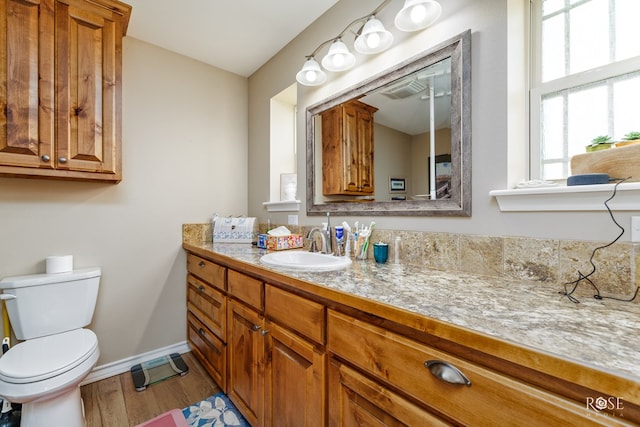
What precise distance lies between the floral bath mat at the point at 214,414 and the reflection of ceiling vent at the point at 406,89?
6.41ft

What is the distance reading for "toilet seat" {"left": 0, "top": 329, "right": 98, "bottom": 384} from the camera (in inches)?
45.6

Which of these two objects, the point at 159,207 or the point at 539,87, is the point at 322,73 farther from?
the point at 159,207

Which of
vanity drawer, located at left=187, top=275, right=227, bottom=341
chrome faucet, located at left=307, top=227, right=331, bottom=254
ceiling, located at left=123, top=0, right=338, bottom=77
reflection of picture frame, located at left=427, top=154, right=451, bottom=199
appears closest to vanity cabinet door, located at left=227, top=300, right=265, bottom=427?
vanity drawer, located at left=187, top=275, right=227, bottom=341

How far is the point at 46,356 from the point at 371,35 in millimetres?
2250

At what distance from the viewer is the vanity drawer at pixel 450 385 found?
0.48 m

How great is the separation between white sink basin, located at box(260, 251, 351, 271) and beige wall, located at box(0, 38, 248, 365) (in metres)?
1.14

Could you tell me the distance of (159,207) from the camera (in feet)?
7.08

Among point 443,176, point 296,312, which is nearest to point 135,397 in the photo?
point 296,312

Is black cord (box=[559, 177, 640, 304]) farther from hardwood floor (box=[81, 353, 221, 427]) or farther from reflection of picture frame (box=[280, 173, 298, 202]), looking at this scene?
hardwood floor (box=[81, 353, 221, 427])

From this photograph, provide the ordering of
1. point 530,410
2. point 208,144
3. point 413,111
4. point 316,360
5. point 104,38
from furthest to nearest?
point 208,144 → point 104,38 → point 413,111 → point 316,360 → point 530,410

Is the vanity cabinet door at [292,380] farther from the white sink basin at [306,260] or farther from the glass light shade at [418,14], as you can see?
the glass light shade at [418,14]

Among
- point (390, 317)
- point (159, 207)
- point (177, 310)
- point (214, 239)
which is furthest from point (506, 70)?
point (177, 310)

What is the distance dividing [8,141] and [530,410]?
232 centimetres

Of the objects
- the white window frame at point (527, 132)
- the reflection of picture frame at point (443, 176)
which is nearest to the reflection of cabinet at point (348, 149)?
the reflection of picture frame at point (443, 176)
